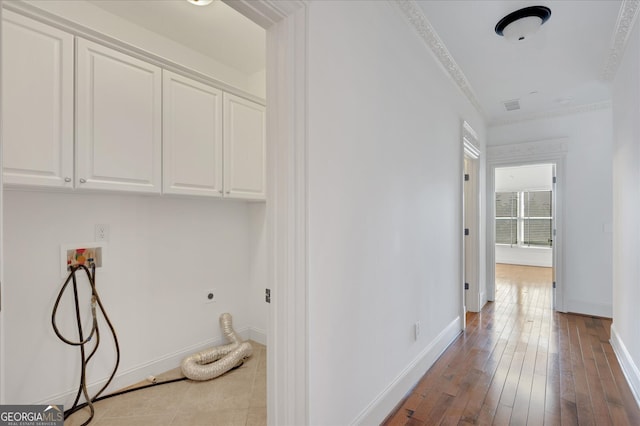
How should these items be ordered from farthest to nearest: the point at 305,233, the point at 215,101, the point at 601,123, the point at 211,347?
the point at 601,123
the point at 211,347
the point at 215,101
the point at 305,233

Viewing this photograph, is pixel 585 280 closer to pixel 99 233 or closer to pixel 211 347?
pixel 211 347

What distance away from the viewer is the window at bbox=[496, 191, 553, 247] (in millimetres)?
7980

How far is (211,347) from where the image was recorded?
2.97 m

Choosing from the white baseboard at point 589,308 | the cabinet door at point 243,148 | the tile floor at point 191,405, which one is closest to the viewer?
the tile floor at point 191,405

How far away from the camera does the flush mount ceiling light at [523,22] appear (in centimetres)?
229

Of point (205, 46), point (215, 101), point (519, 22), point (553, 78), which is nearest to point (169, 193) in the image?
point (215, 101)

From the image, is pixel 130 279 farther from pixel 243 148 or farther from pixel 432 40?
pixel 432 40

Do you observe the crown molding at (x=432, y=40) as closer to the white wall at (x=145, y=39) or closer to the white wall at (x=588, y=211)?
the white wall at (x=145, y=39)

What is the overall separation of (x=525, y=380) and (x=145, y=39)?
4041 millimetres

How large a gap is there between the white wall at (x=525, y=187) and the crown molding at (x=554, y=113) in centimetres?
353

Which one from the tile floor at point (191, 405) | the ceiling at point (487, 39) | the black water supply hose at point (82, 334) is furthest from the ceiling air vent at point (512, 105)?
the black water supply hose at point (82, 334)

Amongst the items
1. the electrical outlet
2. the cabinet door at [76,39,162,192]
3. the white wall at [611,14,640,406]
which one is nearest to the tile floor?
the electrical outlet

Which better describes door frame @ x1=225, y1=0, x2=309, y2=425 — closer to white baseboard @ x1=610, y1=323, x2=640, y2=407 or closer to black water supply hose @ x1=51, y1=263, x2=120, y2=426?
black water supply hose @ x1=51, y1=263, x2=120, y2=426

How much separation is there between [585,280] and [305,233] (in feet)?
15.1
